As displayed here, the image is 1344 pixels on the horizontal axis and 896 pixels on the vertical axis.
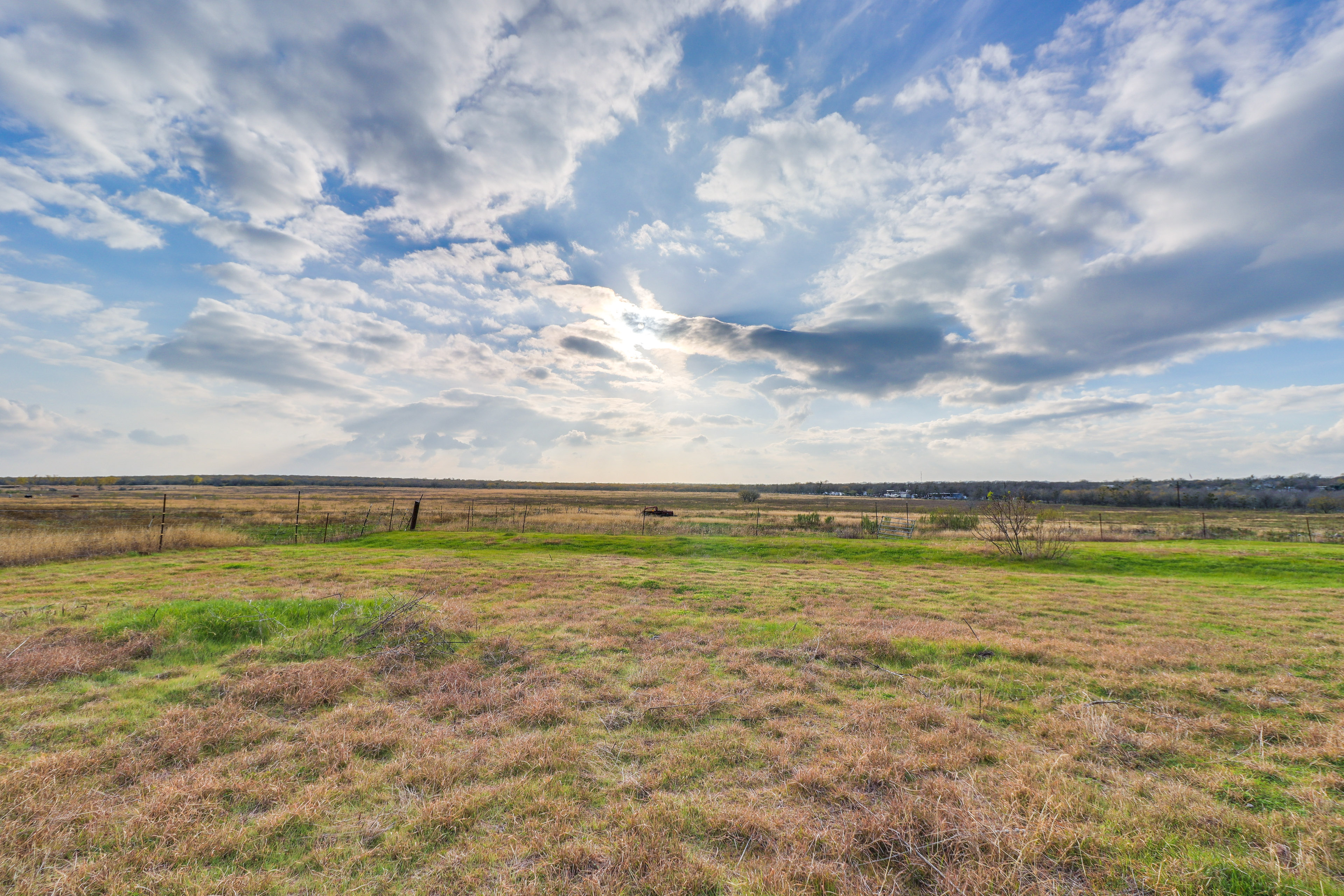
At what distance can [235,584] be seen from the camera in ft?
49.5

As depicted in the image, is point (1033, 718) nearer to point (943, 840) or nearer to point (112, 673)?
point (943, 840)

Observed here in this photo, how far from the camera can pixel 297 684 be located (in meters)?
7.45

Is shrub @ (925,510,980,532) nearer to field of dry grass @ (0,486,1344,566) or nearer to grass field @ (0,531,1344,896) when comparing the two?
field of dry grass @ (0,486,1344,566)

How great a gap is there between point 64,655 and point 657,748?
10112 millimetres

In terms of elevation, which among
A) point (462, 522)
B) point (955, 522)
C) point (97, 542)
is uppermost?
point (97, 542)

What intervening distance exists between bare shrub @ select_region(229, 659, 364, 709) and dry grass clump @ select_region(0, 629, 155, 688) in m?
2.55

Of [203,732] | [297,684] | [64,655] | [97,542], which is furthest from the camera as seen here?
[97,542]

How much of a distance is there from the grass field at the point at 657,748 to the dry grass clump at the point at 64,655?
6 cm

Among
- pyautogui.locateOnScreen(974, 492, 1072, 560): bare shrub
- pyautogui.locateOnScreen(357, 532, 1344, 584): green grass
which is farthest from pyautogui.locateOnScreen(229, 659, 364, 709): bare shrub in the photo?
pyautogui.locateOnScreen(974, 492, 1072, 560): bare shrub

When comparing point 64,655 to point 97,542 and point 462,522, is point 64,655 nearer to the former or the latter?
point 97,542

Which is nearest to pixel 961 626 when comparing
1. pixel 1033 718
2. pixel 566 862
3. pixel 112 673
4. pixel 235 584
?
pixel 1033 718

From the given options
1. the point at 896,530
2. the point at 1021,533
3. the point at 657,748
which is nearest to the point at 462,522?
the point at 896,530

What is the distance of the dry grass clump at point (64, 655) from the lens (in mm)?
7590

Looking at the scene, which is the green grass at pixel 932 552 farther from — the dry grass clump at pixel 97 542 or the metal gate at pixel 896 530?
the dry grass clump at pixel 97 542
